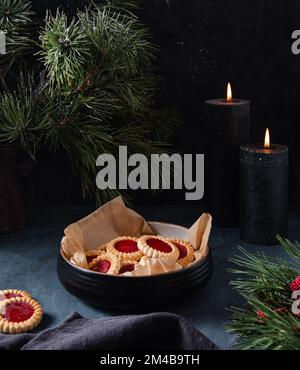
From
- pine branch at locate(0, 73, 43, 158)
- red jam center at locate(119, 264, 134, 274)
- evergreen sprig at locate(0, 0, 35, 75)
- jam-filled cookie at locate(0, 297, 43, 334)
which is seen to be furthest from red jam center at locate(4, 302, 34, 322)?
evergreen sprig at locate(0, 0, 35, 75)

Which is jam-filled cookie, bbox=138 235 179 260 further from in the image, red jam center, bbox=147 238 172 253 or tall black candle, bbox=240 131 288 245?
tall black candle, bbox=240 131 288 245

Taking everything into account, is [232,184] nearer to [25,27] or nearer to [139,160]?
[139,160]

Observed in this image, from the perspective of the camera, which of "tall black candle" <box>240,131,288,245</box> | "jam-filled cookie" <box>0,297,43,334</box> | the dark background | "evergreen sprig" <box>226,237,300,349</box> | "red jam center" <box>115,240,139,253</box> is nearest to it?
"evergreen sprig" <box>226,237,300,349</box>

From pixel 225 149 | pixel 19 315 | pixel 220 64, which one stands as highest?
pixel 220 64

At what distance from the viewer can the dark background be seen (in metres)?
0.98

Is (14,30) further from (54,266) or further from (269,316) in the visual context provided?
(269,316)

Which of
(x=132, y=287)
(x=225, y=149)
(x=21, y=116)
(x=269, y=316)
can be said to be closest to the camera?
(x=269, y=316)

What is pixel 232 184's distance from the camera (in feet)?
3.08

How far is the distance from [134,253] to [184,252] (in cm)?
6

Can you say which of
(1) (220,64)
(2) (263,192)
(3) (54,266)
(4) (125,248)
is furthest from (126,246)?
(1) (220,64)

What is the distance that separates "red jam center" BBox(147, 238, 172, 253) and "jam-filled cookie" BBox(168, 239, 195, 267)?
0.05 feet

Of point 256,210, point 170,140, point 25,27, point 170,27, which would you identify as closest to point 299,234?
point 256,210

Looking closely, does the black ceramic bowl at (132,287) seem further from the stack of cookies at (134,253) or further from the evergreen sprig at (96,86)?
the evergreen sprig at (96,86)

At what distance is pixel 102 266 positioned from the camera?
2.36 feet
